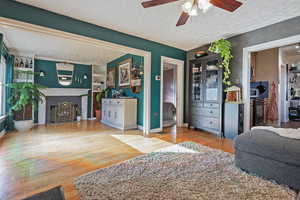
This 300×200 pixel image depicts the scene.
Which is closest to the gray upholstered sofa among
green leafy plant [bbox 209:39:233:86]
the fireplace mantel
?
green leafy plant [bbox 209:39:233:86]

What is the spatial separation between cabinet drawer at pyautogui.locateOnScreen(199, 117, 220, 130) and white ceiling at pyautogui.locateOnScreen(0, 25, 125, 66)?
306 cm

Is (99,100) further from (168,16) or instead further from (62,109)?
(168,16)

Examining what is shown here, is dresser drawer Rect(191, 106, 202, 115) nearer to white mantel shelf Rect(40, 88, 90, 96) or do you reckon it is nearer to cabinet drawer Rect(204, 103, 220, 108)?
cabinet drawer Rect(204, 103, 220, 108)

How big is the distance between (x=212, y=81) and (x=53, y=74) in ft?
18.7

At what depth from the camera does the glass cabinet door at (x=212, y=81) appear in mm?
3709

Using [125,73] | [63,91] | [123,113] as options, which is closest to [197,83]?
[123,113]

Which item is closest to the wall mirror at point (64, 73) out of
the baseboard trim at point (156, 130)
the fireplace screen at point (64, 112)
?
the fireplace screen at point (64, 112)

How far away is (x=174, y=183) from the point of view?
64.7 inches

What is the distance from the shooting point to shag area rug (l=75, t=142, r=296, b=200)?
4.73 ft

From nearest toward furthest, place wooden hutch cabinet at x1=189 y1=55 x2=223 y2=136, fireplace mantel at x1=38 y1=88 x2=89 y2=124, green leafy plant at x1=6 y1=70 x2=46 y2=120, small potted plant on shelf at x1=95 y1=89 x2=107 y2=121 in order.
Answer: wooden hutch cabinet at x1=189 y1=55 x2=223 y2=136 < green leafy plant at x1=6 y1=70 x2=46 y2=120 < fireplace mantel at x1=38 y1=88 x2=89 y2=124 < small potted plant on shelf at x1=95 y1=89 x2=107 y2=121

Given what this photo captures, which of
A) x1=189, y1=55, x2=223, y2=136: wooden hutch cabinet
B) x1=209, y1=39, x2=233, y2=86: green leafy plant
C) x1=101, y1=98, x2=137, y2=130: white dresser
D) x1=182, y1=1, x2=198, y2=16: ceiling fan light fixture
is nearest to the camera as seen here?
x1=182, y1=1, x2=198, y2=16: ceiling fan light fixture

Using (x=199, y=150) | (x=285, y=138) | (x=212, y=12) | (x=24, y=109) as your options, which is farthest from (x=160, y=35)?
(x=24, y=109)

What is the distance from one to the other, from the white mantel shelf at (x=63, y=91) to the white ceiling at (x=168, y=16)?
3857mm

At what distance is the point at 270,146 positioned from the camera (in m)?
1.65
